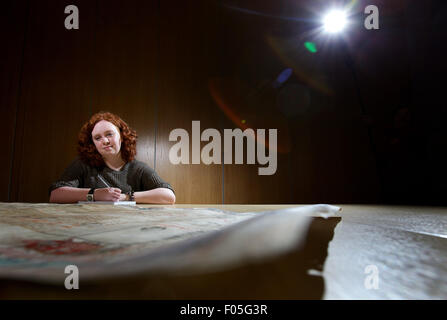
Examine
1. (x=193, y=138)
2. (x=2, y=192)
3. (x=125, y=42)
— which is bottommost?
(x=2, y=192)

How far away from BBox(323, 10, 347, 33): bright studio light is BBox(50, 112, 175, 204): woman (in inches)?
91.3

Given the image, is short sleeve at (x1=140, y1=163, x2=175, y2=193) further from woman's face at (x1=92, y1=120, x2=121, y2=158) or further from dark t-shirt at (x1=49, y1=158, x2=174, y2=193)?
woman's face at (x1=92, y1=120, x2=121, y2=158)

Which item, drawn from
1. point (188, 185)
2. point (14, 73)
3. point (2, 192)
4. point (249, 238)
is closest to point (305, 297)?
point (249, 238)

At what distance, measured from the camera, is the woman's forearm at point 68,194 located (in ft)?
3.76

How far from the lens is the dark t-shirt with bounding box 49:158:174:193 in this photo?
1325 millimetres

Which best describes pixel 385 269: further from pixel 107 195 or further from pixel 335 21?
pixel 335 21

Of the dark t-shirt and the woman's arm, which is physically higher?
the dark t-shirt

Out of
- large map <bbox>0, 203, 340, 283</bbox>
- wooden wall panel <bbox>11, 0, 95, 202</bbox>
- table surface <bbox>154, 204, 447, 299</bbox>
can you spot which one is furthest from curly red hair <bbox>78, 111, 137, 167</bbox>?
table surface <bbox>154, 204, 447, 299</bbox>

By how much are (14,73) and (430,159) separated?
4172 mm

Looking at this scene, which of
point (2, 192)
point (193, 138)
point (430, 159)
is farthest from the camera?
point (193, 138)

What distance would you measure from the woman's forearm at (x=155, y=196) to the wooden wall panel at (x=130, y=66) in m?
1.11

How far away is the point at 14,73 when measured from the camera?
93.0 inches

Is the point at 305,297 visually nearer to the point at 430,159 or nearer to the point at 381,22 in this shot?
the point at 430,159

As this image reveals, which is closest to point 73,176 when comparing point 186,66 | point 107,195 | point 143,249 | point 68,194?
point 68,194
